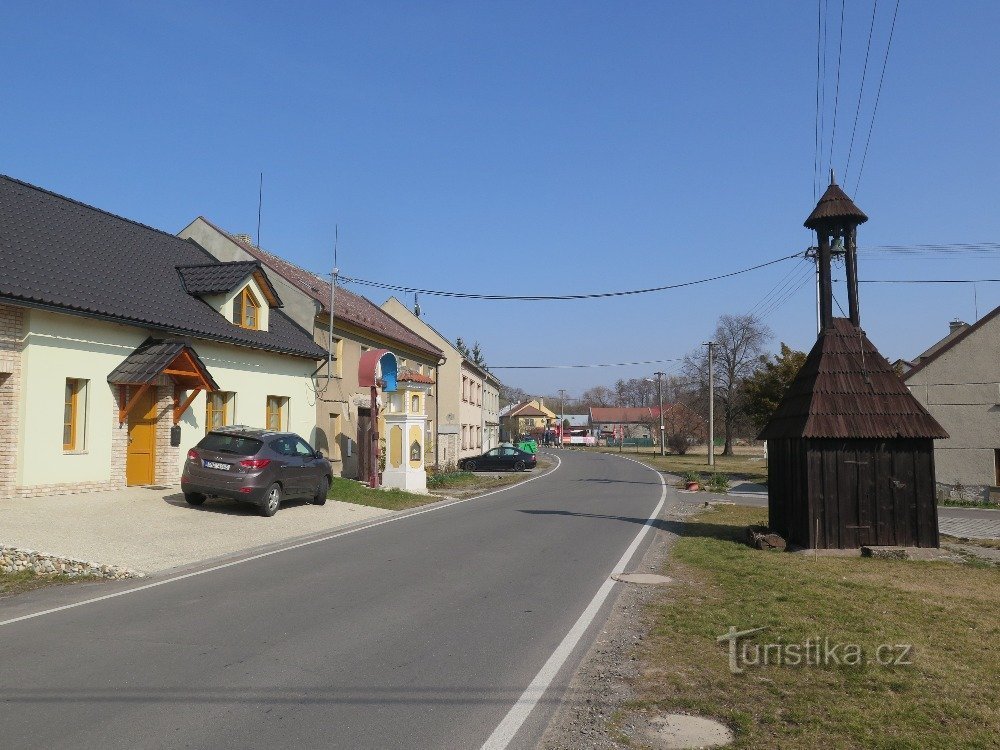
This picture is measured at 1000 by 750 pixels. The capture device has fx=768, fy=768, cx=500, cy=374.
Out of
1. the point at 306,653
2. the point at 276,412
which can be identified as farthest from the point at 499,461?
the point at 306,653

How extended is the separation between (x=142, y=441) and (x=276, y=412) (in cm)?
584

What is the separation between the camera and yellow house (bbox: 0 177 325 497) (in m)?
14.7

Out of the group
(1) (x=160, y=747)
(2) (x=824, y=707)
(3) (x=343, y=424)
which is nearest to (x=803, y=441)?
(2) (x=824, y=707)

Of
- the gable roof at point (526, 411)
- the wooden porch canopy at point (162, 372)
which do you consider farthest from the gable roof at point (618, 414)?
the wooden porch canopy at point (162, 372)

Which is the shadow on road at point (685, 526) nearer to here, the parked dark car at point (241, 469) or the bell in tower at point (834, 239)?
the bell in tower at point (834, 239)

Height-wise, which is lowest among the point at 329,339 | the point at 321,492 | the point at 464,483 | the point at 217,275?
the point at 464,483

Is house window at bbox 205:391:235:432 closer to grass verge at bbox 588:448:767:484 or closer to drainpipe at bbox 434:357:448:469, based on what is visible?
drainpipe at bbox 434:357:448:469

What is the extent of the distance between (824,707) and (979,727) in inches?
34.0

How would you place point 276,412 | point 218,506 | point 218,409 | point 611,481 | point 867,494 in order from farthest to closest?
point 611,481, point 276,412, point 218,409, point 218,506, point 867,494

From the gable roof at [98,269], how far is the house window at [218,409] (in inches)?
60.3

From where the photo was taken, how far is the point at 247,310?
22.8m

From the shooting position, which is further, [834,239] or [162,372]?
[162,372]

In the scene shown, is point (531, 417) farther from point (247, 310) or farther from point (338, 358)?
point (247, 310)

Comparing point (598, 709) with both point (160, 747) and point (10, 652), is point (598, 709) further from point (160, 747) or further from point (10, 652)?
point (10, 652)
